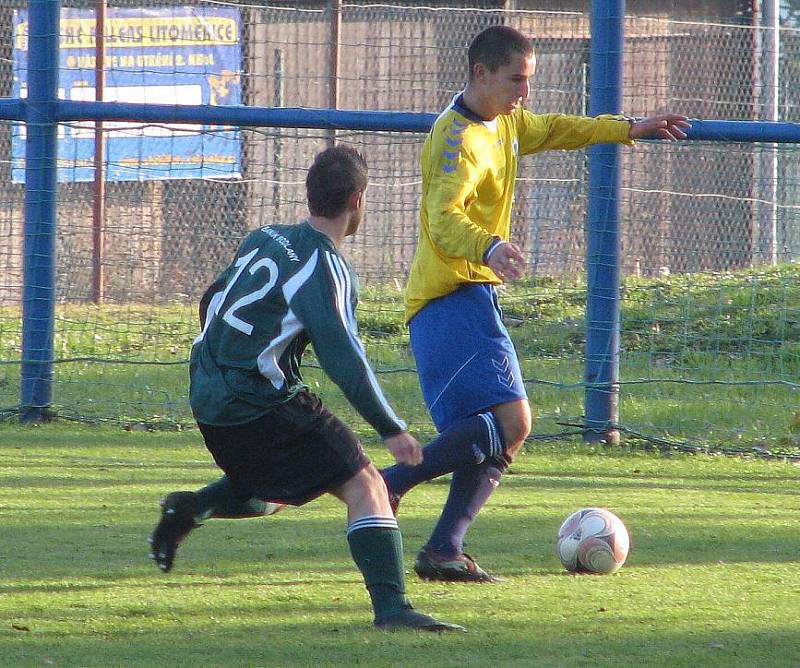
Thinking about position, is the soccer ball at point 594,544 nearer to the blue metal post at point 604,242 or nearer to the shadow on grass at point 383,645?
the shadow on grass at point 383,645

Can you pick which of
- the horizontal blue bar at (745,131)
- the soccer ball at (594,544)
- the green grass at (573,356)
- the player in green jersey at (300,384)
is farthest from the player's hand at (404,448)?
the green grass at (573,356)

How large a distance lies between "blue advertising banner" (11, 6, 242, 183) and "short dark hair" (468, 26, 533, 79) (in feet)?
11.0

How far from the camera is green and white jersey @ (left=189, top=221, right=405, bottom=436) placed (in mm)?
3830

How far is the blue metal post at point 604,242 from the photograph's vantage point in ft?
24.8

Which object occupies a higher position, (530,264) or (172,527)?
(530,264)

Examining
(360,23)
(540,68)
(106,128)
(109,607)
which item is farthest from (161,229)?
(109,607)

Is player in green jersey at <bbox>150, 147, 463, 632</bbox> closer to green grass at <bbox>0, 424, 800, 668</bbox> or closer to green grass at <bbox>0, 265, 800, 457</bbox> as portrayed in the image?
green grass at <bbox>0, 424, 800, 668</bbox>

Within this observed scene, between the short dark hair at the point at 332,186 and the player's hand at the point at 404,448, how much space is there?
0.68m

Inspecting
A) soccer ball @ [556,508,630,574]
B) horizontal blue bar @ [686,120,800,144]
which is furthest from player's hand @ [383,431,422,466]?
horizontal blue bar @ [686,120,800,144]

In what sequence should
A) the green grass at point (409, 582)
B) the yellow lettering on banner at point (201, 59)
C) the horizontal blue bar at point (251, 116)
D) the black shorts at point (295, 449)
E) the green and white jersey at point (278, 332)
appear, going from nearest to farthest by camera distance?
1. the green grass at point (409, 582)
2. the green and white jersey at point (278, 332)
3. the black shorts at point (295, 449)
4. the horizontal blue bar at point (251, 116)
5. the yellow lettering on banner at point (201, 59)

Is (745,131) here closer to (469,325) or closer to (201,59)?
(469,325)

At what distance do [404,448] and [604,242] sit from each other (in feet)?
13.4

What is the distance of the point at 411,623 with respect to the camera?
3.86 metres

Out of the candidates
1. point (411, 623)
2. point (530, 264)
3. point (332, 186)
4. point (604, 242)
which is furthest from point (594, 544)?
point (530, 264)
